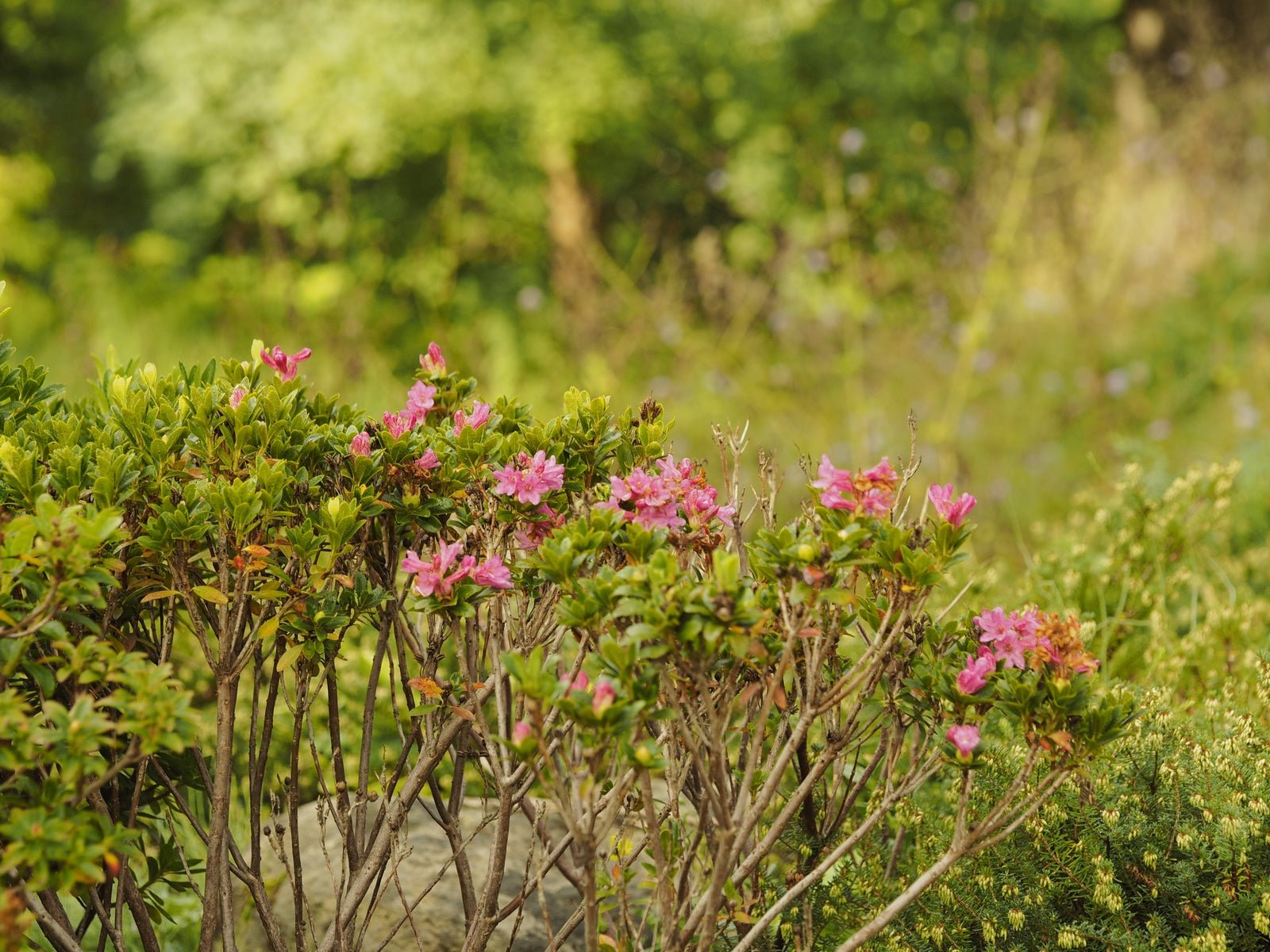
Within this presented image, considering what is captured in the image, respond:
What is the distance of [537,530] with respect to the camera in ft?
5.96

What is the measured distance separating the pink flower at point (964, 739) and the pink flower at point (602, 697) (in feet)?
1.63

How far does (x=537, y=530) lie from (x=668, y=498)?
261 millimetres

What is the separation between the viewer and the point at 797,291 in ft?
26.0

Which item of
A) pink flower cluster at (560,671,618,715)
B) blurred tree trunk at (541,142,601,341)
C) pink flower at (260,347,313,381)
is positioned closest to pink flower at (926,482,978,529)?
pink flower cluster at (560,671,618,715)

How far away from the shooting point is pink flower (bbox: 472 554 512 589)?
1.64m

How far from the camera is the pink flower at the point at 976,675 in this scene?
5.34ft

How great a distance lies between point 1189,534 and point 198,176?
7.72 m

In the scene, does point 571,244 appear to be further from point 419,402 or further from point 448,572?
point 448,572

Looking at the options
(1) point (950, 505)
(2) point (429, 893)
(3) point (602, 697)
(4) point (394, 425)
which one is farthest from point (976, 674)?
(2) point (429, 893)

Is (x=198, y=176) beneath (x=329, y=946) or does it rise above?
above

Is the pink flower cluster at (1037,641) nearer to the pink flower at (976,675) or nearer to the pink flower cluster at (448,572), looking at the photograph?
the pink flower at (976,675)

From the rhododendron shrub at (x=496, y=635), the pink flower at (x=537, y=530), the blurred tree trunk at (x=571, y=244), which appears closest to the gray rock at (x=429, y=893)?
the rhododendron shrub at (x=496, y=635)

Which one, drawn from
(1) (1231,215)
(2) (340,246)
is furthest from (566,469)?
(1) (1231,215)

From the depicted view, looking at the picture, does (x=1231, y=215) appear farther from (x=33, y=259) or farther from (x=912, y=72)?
(x=33, y=259)
